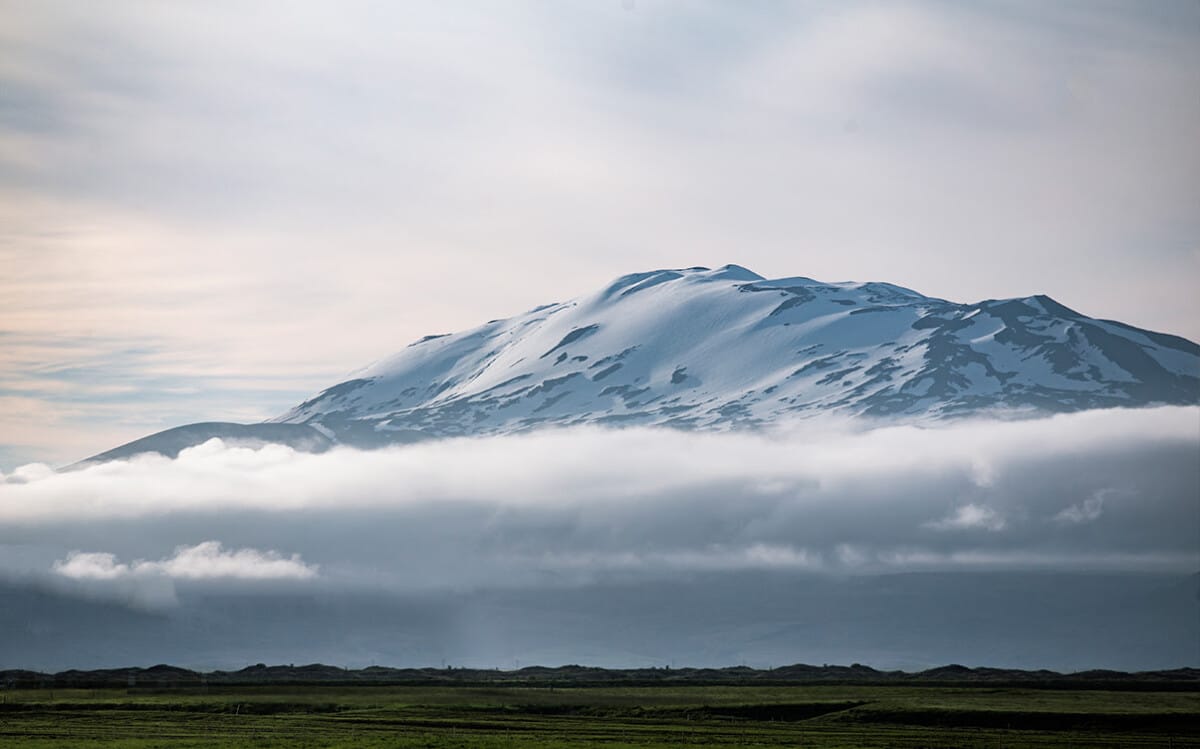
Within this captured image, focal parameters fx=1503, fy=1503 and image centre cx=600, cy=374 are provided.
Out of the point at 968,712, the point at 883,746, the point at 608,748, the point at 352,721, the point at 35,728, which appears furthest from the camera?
the point at 968,712

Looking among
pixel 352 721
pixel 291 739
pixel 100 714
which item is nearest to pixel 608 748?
pixel 291 739

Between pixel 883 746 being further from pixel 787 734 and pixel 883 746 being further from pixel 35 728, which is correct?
pixel 35 728

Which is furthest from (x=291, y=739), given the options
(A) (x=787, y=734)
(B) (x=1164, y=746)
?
(B) (x=1164, y=746)

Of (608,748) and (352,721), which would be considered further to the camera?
(352,721)

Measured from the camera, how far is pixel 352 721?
182 m

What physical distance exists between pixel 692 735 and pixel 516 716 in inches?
1656

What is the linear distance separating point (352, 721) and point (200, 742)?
38064 mm

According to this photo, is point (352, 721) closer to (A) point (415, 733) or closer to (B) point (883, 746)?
(A) point (415, 733)

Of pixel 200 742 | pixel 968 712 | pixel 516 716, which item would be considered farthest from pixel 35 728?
pixel 968 712

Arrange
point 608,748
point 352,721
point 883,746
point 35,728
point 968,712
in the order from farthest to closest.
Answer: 1. point 968,712
2. point 352,721
3. point 35,728
4. point 883,746
5. point 608,748

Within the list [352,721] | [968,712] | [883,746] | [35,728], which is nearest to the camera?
[883,746]

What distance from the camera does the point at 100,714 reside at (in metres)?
191

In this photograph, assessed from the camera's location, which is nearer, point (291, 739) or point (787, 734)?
point (291, 739)

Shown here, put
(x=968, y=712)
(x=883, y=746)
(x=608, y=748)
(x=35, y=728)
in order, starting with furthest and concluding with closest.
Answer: (x=968, y=712) < (x=35, y=728) < (x=883, y=746) < (x=608, y=748)
